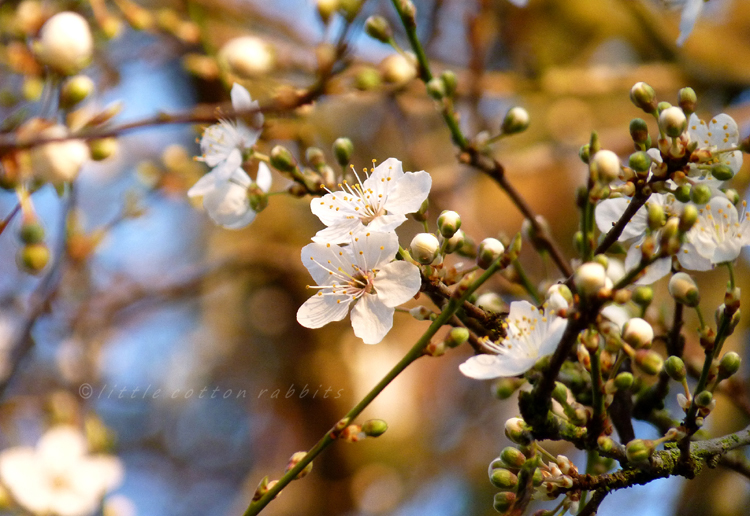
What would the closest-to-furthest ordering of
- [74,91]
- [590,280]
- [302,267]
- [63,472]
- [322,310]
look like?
[590,280] < [322,310] < [74,91] < [63,472] < [302,267]

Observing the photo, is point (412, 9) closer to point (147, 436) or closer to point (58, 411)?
point (58, 411)

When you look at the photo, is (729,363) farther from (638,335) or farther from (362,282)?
(362,282)

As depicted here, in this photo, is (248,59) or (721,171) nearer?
(721,171)

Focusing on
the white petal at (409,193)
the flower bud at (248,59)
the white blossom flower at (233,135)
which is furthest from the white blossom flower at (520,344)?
the flower bud at (248,59)

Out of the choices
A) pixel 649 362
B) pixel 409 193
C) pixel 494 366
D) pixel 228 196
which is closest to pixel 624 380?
pixel 649 362

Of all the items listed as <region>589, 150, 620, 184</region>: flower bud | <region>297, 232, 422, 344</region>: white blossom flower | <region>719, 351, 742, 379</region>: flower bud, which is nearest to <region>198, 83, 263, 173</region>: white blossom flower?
<region>297, 232, 422, 344</region>: white blossom flower
